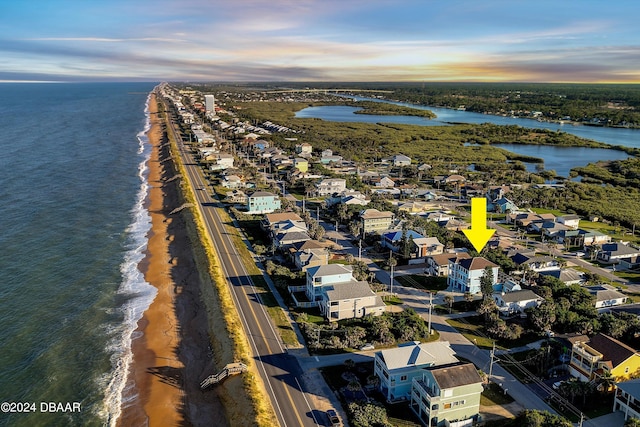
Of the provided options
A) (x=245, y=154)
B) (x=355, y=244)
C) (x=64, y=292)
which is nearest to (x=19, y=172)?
(x=245, y=154)

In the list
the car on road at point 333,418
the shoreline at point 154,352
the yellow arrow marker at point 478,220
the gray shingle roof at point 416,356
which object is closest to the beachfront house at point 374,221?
the yellow arrow marker at point 478,220

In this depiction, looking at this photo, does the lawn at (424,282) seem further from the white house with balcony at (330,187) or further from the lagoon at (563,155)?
the lagoon at (563,155)

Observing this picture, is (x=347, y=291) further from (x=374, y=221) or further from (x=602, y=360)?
(x=374, y=221)

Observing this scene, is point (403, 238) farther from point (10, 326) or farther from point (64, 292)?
point (10, 326)

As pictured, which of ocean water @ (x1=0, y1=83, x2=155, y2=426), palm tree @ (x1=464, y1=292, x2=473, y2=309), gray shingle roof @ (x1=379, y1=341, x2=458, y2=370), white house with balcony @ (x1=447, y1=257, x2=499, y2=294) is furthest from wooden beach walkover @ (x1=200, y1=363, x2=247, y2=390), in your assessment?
white house with balcony @ (x1=447, y1=257, x2=499, y2=294)

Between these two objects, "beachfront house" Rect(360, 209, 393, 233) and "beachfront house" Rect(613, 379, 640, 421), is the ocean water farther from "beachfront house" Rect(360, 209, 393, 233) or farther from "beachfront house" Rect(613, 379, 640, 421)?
"beachfront house" Rect(613, 379, 640, 421)

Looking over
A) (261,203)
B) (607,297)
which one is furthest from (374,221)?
(607,297)
